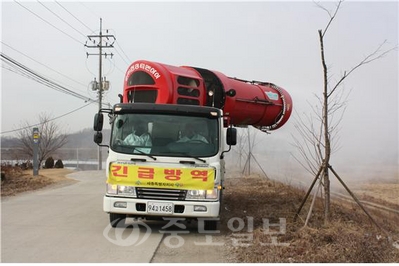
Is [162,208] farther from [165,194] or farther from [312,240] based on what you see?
[312,240]

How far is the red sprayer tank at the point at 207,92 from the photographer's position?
30.4 feet

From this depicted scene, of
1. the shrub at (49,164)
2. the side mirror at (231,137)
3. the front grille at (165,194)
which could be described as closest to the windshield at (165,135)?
the side mirror at (231,137)

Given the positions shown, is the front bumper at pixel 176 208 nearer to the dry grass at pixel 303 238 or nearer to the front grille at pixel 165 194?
the front grille at pixel 165 194

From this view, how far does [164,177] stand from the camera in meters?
7.57

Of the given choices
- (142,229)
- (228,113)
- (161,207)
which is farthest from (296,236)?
(228,113)

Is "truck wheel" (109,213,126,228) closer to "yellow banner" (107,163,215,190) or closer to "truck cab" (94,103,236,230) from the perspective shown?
"truck cab" (94,103,236,230)

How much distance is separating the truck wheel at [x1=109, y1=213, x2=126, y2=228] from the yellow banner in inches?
39.0

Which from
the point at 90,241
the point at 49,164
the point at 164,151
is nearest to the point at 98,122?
the point at 164,151

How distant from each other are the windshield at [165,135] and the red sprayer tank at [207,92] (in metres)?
1.07

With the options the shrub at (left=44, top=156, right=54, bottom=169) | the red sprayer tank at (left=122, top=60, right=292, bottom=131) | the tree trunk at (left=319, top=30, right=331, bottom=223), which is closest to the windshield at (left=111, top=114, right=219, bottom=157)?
the red sprayer tank at (left=122, top=60, right=292, bottom=131)

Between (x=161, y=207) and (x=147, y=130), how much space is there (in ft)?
5.17

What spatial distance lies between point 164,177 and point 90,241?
5.72 feet

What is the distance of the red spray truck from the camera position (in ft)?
24.9

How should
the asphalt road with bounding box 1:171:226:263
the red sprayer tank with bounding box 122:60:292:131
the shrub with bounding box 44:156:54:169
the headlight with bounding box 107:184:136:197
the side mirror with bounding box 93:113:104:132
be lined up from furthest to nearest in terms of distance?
the shrub with bounding box 44:156:54:169, the red sprayer tank with bounding box 122:60:292:131, the side mirror with bounding box 93:113:104:132, the headlight with bounding box 107:184:136:197, the asphalt road with bounding box 1:171:226:263
